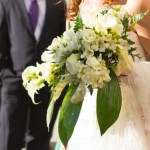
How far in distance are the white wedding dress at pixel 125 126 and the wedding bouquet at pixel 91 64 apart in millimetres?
242

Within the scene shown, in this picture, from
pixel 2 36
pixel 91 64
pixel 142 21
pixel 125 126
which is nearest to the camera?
pixel 91 64

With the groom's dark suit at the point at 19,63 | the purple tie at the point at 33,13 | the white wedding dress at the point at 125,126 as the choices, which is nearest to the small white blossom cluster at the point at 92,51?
the white wedding dress at the point at 125,126

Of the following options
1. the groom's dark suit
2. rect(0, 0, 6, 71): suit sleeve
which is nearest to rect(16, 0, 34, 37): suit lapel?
the groom's dark suit

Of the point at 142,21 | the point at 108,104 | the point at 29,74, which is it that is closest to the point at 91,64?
the point at 108,104

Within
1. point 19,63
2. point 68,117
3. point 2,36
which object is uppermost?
point 68,117

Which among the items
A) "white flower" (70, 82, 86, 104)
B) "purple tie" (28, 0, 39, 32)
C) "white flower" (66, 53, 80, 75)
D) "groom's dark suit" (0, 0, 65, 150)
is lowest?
"groom's dark suit" (0, 0, 65, 150)

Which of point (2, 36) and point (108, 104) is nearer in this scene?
point (108, 104)

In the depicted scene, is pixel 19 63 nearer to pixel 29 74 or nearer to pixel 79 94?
pixel 29 74

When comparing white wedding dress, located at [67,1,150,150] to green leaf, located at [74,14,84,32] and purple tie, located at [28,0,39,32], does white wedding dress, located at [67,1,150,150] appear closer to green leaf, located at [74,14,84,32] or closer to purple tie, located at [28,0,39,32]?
green leaf, located at [74,14,84,32]

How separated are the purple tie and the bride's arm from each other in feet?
3.77

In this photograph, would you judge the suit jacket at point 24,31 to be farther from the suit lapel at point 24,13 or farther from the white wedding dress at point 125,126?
the white wedding dress at point 125,126

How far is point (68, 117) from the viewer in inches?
40.5

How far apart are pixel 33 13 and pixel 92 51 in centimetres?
153

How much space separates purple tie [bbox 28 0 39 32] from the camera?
244 cm
